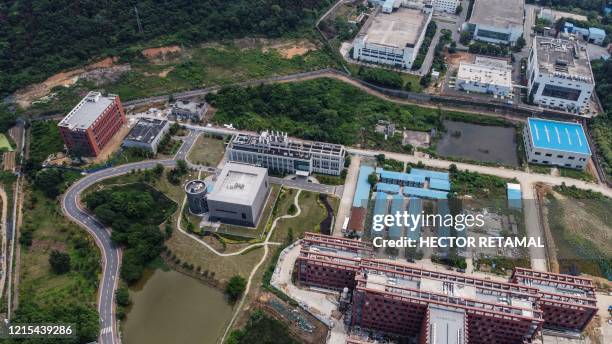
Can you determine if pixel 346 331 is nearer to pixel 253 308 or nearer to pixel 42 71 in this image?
pixel 253 308

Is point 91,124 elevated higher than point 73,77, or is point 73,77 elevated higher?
point 91,124

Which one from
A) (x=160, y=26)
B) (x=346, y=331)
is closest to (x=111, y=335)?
(x=346, y=331)

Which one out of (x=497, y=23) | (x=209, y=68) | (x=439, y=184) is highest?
(x=497, y=23)

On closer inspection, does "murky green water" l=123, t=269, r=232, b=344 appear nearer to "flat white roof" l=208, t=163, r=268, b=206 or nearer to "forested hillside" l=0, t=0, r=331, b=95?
"flat white roof" l=208, t=163, r=268, b=206

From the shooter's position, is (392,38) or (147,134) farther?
(392,38)

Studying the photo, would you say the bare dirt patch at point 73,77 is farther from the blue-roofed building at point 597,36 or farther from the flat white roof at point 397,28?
the blue-roofed building at point 597,36

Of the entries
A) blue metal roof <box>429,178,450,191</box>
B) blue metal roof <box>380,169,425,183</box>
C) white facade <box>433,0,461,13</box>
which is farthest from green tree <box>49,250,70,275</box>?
white facade <box>433,0,461,13</box>

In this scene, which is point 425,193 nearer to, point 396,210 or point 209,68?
point 396,210

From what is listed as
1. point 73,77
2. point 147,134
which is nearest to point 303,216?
point 147,134
